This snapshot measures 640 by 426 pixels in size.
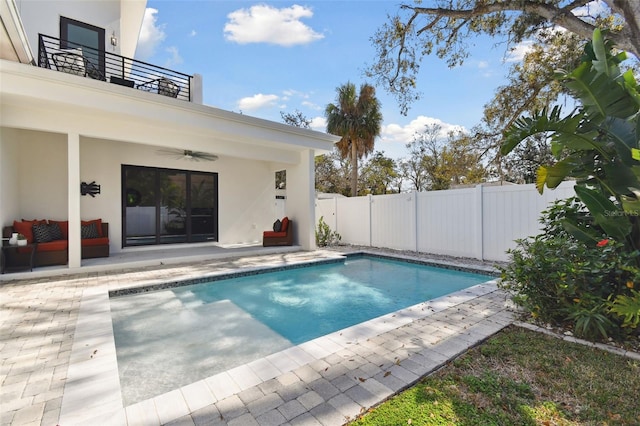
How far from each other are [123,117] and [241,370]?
25.5 ft

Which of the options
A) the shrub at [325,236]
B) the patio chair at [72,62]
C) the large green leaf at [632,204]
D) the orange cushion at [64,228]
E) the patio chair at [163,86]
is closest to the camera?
the large green leaf at [632,204]

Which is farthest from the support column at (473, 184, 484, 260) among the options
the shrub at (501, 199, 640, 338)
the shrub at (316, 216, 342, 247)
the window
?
the window

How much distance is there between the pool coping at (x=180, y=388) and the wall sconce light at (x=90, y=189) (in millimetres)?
6347

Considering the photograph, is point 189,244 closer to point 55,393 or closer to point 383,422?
point 55,393

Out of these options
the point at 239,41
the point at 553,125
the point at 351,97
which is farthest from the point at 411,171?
the point at 553,125

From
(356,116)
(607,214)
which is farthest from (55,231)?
(356,116)

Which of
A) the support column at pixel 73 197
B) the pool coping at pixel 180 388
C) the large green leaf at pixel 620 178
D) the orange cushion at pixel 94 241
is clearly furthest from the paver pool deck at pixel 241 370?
the orange cushion at pixel 94 241

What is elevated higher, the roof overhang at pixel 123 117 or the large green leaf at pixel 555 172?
Answer: the roof overhang at pixel 123 117

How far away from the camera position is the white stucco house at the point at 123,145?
7.12 m

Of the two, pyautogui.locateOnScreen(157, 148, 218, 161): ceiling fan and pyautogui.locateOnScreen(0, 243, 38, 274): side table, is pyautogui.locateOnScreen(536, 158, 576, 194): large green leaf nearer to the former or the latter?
pyautogui.locateOnScreen(157, 148, 218, 161): ceiling fan

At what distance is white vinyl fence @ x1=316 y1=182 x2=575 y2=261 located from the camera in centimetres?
827

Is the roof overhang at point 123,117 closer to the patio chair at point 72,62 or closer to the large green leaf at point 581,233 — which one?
the patio chair at point 72,62

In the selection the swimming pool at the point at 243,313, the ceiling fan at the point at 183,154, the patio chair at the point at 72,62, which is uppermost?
the patio chair at the point at 72,62

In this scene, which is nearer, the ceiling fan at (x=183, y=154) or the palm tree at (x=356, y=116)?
the ceiling fan at (x=183, y=154)
